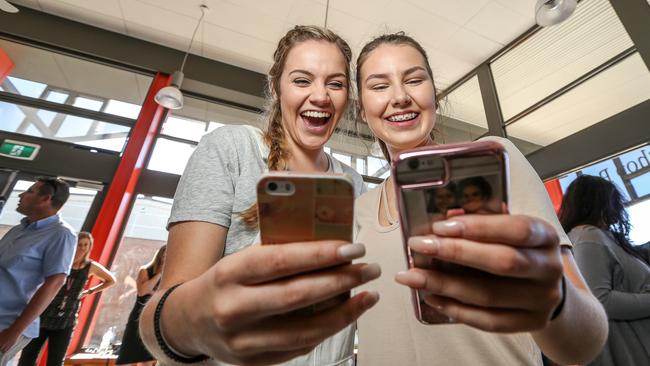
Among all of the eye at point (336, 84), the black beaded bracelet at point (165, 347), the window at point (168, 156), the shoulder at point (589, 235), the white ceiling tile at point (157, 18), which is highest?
the white ceiling tile at point (157, 18)

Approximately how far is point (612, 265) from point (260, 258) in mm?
2187

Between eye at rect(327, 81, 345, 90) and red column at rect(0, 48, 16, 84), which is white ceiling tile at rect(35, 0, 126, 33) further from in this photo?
eye at rect(327, 81, 345, 90)

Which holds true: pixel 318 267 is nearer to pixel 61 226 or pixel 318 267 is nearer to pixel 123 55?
pixel 61 226

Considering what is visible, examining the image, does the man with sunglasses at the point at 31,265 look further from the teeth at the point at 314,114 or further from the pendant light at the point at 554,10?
the pendant light at the point at 554,10

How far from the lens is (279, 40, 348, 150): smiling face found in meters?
1.08

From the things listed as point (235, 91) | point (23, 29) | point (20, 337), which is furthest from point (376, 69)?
point (23, 29)

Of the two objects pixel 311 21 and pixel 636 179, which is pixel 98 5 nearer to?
pixel 311 21

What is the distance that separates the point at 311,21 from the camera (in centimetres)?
399

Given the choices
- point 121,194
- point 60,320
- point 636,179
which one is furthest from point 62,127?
point 636,179

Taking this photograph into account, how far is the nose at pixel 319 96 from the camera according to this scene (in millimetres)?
1069

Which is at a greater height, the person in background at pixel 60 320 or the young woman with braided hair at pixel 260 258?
the young woman with braided hair at pixel 260 258

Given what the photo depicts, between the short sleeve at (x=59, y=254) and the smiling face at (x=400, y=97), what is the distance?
2.63 m

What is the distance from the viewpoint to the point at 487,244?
0.33m

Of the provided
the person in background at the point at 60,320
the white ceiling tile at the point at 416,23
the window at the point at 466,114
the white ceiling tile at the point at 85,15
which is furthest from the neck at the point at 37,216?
the window at the point at 466,114
